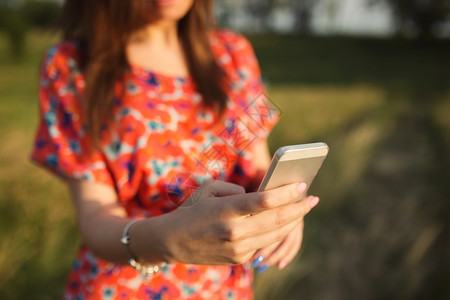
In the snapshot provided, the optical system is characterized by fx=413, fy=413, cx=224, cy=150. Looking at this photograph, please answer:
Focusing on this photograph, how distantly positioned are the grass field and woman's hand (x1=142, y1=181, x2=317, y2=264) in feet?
2.11

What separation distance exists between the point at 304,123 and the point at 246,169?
10.3ft

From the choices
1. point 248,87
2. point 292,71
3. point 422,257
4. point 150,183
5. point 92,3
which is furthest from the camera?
point 292,71

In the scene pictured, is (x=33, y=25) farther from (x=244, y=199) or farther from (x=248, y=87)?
(x=244, y=199)

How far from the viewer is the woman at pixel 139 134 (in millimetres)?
710

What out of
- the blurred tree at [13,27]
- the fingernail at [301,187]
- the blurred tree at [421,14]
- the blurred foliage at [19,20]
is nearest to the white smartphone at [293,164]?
the fingernail at [301,187]

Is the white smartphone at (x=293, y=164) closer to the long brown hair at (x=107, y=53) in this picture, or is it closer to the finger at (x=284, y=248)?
the finger at (x=284, y=248)

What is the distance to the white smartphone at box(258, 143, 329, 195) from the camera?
462mm

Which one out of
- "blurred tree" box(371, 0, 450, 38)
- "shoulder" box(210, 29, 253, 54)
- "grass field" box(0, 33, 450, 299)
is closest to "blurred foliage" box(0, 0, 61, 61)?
"grass field" box(0, 33, 450, 299)

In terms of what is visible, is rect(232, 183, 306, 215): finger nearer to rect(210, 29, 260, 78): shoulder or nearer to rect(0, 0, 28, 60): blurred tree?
rect(210, 29, 260, 78): shoulder

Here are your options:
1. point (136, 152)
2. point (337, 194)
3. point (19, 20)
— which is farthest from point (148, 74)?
point (19, 20)

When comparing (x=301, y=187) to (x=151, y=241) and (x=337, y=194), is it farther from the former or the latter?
(x=337, y=194)

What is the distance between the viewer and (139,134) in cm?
82

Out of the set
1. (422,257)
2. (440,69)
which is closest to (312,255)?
(422,257)

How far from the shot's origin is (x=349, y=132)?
4203 mm
